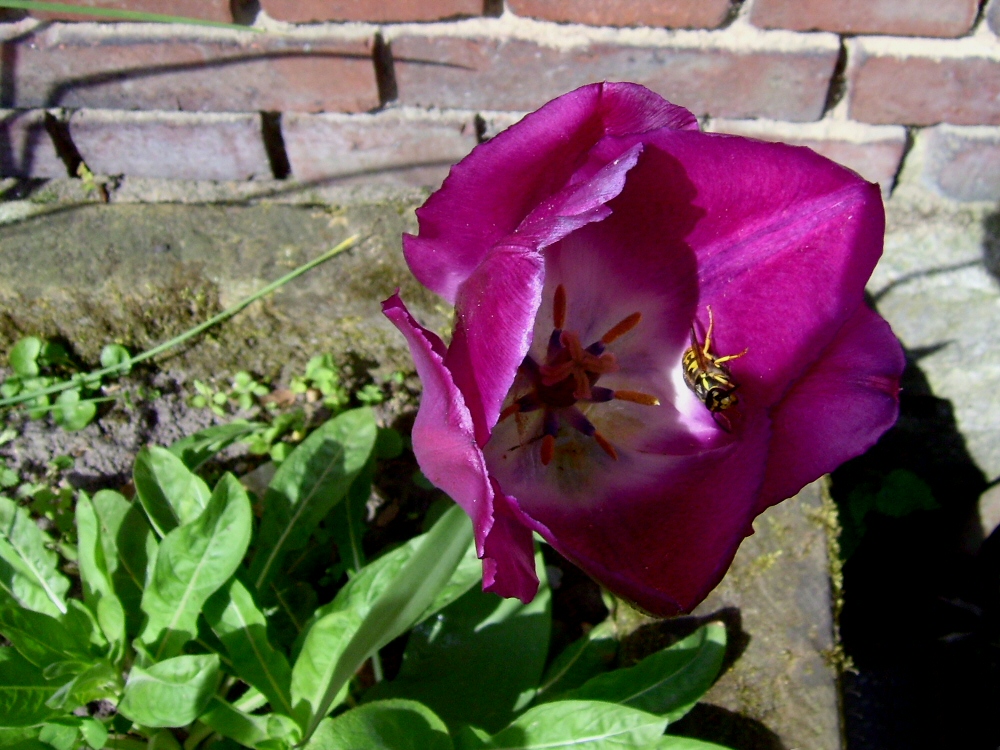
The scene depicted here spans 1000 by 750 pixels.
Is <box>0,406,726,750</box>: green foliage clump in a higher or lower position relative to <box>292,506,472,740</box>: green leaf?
lower

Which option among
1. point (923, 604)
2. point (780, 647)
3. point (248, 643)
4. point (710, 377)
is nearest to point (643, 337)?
point (710, 377)

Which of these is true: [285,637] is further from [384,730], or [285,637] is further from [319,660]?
[384,730]

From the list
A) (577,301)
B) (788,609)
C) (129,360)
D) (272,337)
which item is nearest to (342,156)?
(272,337)

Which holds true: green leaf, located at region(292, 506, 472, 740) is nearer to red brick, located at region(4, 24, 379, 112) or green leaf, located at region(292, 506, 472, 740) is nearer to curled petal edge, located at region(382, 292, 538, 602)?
curled petal edge, located at region(382, 292, 538, 602)

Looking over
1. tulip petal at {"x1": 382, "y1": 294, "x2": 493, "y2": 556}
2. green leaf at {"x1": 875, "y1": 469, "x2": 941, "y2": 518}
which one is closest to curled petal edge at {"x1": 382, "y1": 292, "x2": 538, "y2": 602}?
tulip petal at {"x1": 382, "y1": 294, "x2": 493, "y2": 556}

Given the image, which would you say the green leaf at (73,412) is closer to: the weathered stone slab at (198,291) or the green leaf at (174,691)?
the weathered stone slab at (198,291)
